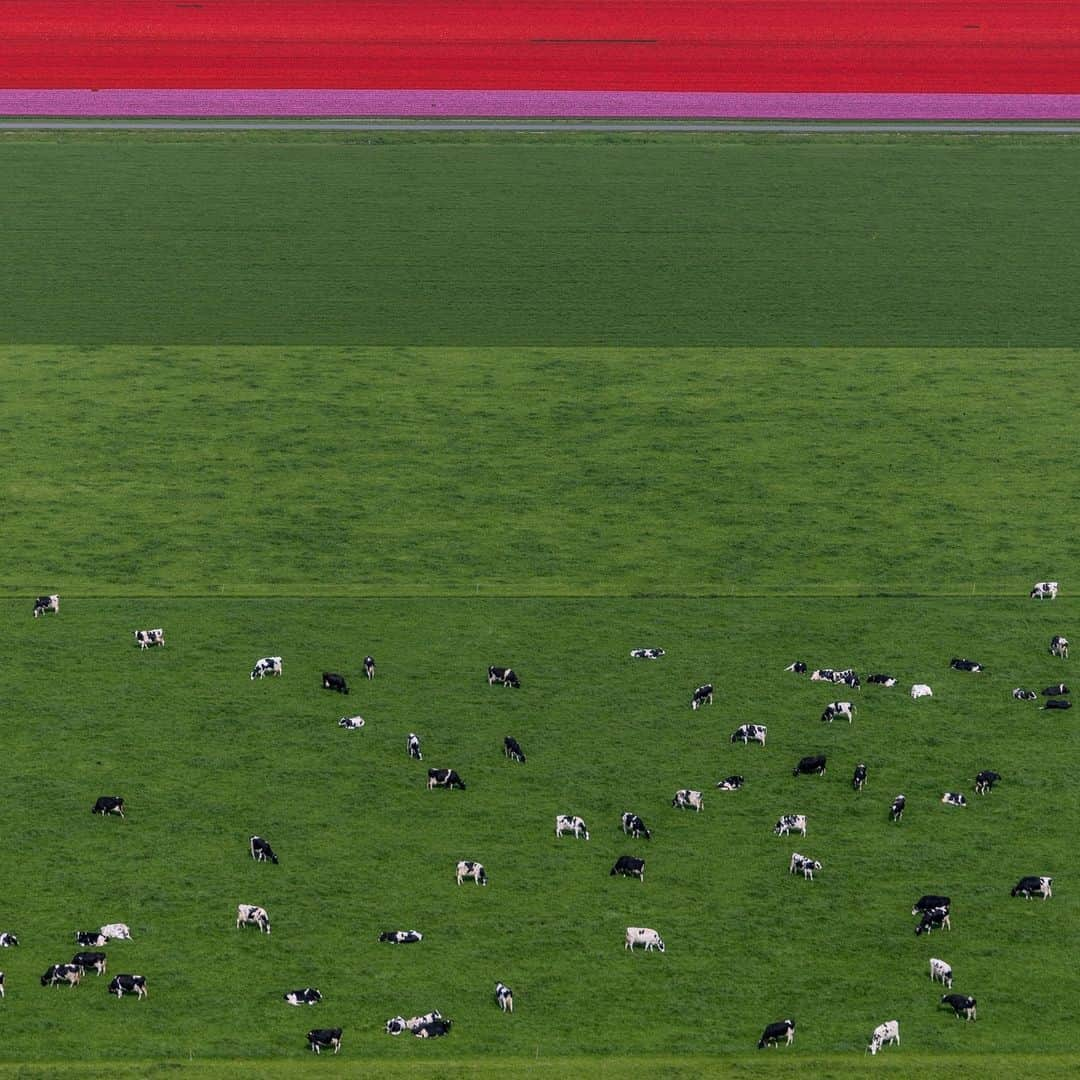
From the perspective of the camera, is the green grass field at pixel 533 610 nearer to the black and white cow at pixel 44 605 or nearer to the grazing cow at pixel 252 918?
the grazing cow at pixel 252 918

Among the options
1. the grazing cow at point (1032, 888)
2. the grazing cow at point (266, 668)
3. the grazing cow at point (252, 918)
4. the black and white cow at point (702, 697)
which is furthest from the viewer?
the grazing cow at point (266, 668)

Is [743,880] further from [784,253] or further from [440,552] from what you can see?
[784,253]

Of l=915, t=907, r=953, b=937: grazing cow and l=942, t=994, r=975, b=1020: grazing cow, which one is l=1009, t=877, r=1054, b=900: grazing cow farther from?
l=942, t=994, r=975, b=1020: grazing cow

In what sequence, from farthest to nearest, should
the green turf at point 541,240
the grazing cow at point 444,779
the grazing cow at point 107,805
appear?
Answer: 1. the green turf at point 541,240
2. the grazing cow at point 444,779
3. the grazing cow at point 107,805

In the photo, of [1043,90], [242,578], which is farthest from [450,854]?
[1043,90]

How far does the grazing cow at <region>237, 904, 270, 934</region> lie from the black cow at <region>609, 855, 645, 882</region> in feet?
19.9

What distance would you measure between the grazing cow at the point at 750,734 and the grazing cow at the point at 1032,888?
22.7 ft

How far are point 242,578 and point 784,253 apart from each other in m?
36.4

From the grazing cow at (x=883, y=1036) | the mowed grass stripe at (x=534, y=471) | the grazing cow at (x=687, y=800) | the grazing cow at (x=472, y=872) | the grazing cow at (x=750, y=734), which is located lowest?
the grazing cow at (x=883, y=1036)

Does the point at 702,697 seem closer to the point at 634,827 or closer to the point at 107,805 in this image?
the point at 634,827

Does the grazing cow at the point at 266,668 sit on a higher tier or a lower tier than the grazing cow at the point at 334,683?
higher

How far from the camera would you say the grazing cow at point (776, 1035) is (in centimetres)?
2955

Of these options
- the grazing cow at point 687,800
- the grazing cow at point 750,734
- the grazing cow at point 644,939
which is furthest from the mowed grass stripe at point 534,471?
the grazing cow at point 644,939

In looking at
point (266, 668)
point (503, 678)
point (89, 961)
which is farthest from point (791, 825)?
point (89, 961)
